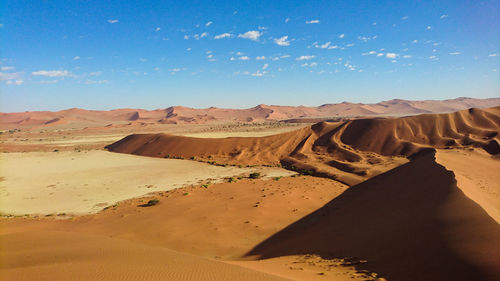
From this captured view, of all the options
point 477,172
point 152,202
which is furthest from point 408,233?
point 152,202

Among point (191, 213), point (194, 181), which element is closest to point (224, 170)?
point (194, 181)

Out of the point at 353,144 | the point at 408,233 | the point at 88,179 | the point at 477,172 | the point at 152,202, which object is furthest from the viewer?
the point at 353,144

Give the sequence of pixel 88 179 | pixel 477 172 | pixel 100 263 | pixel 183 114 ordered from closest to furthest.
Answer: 1. pixel 100 263
2. pixel 477 172
3. pixel 88 179
4. pixel 183 114

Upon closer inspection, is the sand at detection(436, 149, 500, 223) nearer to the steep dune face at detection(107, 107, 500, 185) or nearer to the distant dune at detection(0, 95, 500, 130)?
the steep dune face at detection(107, 107, 500, 185)

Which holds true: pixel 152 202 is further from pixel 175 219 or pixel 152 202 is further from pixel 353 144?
pixel 353 144

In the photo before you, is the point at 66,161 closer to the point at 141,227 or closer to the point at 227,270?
the point at 141,227

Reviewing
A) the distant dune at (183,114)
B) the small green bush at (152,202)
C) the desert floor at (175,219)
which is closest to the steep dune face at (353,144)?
the desert floor at (175,219)

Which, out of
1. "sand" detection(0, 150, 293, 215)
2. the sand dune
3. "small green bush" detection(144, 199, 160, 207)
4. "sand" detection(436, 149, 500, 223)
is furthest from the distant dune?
the sand dune
